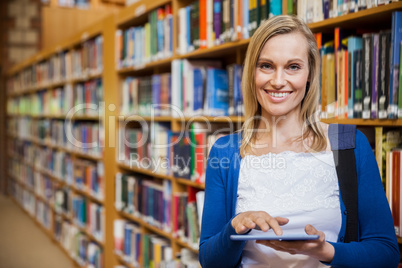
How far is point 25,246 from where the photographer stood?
4.72 m

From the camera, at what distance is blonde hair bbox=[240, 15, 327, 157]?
3.77 ft

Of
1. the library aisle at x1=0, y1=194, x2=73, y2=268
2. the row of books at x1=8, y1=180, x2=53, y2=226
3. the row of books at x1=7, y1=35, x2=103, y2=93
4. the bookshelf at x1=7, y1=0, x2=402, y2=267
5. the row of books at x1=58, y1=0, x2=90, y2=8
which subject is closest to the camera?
the bookshelf at x1=7, y1=0, x2=402, y2=267

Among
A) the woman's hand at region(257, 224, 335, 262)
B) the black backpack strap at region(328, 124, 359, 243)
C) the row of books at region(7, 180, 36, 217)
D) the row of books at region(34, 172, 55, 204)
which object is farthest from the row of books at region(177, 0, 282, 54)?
the row of books at region(7, 180, 36, 217)

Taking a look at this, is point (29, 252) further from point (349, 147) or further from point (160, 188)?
point (349, 147)

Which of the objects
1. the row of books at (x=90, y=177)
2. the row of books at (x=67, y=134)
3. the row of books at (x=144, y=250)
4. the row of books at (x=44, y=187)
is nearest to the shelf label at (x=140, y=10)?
the row of books at (x=67, y=134)

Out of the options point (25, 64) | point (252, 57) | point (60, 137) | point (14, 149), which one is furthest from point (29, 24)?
point (252, 57)

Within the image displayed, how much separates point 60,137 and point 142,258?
94.8 inches

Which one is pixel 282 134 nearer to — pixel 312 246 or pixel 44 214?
pixel 312 246

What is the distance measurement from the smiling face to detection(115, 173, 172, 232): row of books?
1.49 meters

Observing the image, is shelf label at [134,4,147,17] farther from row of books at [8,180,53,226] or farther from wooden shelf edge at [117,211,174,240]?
row of books at [8,180,53,226]

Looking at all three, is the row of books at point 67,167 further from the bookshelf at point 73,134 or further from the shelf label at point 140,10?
the shelf label at point 140,10

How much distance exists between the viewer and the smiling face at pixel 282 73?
1.15m

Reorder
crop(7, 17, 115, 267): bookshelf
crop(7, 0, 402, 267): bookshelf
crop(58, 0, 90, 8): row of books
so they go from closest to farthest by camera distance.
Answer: crop(7, 0, 402, 267): bookshelf → crop(7, 17, 115, 267): bookshelf → crop(58, 0, 90, 8): row of books

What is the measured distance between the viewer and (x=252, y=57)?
118 cm
